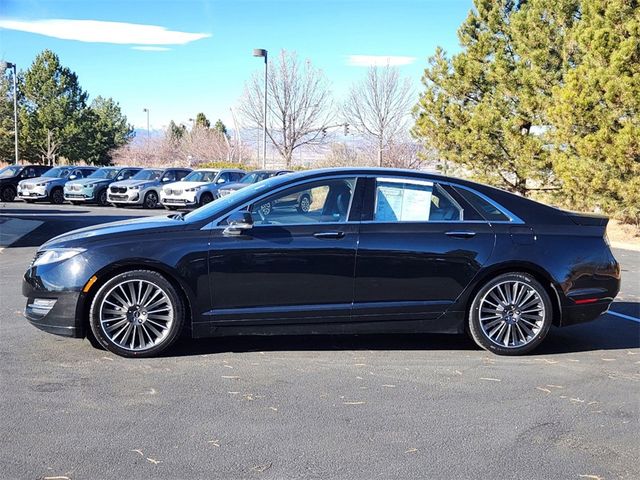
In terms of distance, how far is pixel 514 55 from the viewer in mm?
21672

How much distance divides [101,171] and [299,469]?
26.6 metres

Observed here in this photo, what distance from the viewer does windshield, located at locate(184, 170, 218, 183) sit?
83.5 ft

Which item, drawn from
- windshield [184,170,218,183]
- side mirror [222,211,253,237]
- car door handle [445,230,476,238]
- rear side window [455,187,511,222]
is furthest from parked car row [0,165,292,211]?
side mirror [222,211,253,237]

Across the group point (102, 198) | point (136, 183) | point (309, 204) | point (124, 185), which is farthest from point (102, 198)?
point (309, 204)

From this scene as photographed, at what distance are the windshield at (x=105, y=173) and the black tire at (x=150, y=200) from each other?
2.89 meters

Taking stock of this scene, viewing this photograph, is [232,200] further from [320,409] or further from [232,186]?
[232,186]

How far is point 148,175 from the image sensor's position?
27.4 meters

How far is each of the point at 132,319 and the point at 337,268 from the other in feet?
5.62

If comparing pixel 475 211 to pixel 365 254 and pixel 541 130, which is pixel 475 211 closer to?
pixel 365 254

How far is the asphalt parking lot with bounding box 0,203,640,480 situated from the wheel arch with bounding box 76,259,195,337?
336 mm

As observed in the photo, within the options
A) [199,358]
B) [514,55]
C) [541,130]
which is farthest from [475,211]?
[514,55]

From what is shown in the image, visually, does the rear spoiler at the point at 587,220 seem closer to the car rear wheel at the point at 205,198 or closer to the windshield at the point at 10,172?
the car rear wheel at the point at 205,198

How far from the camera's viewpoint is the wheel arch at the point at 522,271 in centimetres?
589

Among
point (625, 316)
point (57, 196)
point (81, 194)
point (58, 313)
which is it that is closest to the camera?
point (58, 313)
